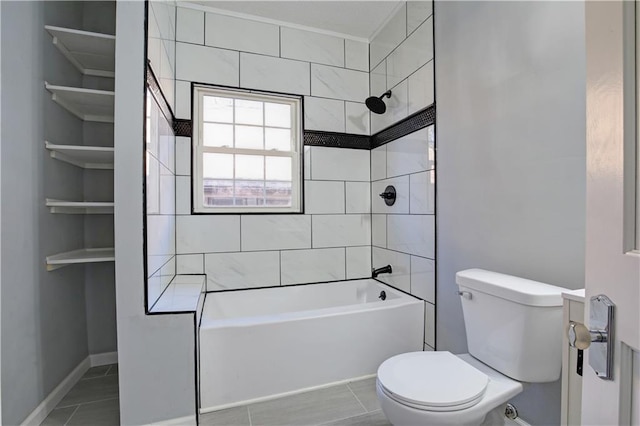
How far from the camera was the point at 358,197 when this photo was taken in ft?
9.43

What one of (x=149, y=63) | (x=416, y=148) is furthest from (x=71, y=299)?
(x=416, y=148)

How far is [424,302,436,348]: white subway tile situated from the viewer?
6.86 ft

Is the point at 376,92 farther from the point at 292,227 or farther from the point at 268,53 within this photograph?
the point at 292,227

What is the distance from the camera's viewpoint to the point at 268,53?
2588mm

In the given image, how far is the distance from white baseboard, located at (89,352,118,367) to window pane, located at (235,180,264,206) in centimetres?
145

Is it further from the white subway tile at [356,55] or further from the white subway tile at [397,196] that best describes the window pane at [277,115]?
the white subway tile at [397,196]

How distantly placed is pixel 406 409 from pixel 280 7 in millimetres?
2801

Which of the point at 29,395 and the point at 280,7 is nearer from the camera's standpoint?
the point at 29,395

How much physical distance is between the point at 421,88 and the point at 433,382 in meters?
1.87

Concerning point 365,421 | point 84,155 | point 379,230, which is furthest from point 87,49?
point 365,421

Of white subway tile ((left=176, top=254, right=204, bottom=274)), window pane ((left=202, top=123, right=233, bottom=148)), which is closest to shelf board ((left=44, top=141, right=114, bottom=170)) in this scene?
window pane ((left=202, top=123, right=233, bottom=148))

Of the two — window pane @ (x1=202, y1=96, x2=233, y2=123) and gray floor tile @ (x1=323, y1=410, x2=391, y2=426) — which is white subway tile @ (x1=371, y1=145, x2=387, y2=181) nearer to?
window pane @ (x1=202, y1=96, x2=233, y2=123)

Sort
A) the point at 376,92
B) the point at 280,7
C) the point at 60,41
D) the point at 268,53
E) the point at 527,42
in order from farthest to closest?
the point at 376,92
the point at 268,53
the point at 280,7
the point at 60,41
the point at 527,42

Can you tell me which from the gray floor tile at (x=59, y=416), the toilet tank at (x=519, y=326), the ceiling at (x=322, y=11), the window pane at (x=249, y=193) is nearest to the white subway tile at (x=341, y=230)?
the window pane at (x=249, y=193)
